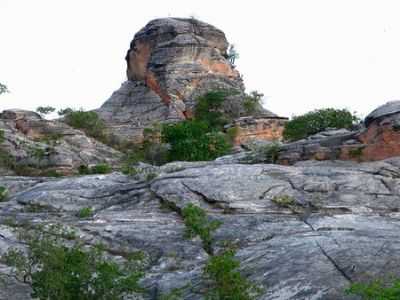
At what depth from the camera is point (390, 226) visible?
15.0m

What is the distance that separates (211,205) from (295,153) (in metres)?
7.05

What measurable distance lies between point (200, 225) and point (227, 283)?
4.51 meters

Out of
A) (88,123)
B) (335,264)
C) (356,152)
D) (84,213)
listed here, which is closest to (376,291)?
(335,264)

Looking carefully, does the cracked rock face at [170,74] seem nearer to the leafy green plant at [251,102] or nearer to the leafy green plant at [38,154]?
the leafy green plant at [251,102]

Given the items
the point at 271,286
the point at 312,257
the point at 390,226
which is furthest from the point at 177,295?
the point at 390,226

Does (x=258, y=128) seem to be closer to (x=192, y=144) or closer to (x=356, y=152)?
(x=192, y=144)

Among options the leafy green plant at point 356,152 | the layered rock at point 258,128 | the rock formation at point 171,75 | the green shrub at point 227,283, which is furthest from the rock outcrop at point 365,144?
the rock formation at point 171,75

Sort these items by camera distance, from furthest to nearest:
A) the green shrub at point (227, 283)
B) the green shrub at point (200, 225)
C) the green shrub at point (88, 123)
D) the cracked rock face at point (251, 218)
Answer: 1. the green shrub at point (88, 123)
2. the green shrub at point (200, 225)
3. the cracked rock face at point (251, 218)
4. the green shrub at point (227, 283)

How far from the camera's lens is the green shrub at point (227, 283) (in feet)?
35.7

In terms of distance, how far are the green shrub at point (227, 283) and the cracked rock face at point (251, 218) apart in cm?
48

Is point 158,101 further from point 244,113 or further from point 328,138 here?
point 328,138

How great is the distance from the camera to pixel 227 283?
11047 mm

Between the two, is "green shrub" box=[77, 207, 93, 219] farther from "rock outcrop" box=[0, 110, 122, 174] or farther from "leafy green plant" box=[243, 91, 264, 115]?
"leafy green plant" box=[243, 91, 264, 115]

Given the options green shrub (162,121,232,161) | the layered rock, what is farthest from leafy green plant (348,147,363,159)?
the layered rock
